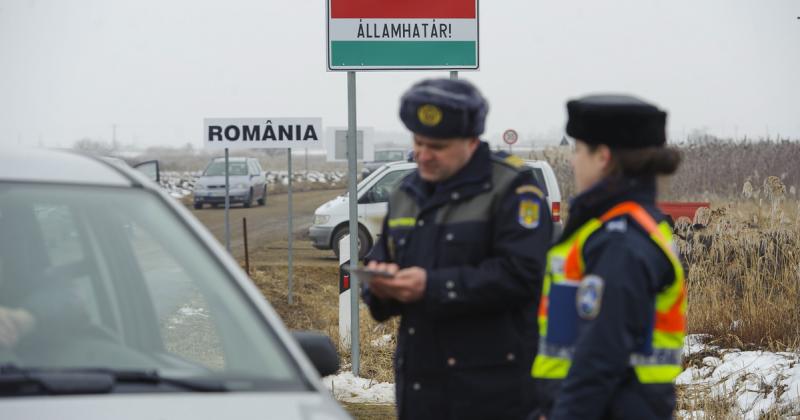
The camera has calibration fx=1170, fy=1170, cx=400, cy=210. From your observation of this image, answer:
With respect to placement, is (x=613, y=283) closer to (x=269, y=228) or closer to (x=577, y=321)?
(x=577, y=321)

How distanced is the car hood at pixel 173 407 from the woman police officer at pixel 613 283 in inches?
23.5

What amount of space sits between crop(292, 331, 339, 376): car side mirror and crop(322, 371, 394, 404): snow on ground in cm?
445

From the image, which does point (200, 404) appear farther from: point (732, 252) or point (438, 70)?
point (732, 252)

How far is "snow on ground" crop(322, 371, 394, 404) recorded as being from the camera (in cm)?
782

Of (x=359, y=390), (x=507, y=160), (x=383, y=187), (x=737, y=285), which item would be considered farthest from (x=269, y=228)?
(x=507, y=160)

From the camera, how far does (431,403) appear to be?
11.2ft

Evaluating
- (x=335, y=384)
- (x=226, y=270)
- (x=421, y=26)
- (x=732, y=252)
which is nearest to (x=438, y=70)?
(x=421, y=26)

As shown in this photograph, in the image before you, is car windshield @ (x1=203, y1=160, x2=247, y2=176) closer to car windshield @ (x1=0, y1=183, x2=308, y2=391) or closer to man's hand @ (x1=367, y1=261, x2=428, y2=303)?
car windshield @ (x1=0, y1=183, x2=308, y2=391)

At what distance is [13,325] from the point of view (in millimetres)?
3000

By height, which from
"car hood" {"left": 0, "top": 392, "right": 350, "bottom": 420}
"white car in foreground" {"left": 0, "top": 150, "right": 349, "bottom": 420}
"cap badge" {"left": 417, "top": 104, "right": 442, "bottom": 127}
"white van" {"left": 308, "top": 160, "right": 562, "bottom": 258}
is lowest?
"white van" {"left": 308, "top": 160, "right": 562, "bottom": 258}

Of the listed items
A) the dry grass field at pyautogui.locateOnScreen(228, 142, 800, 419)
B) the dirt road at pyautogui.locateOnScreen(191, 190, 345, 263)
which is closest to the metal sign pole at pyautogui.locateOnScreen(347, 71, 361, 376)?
the dry grass field at pyautogui.locateOnScreen(228, 142, 800, 419)

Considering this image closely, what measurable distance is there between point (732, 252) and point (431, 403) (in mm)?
Result: 6805

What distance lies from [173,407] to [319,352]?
715 millimetres

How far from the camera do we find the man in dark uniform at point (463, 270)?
335 centimetres
